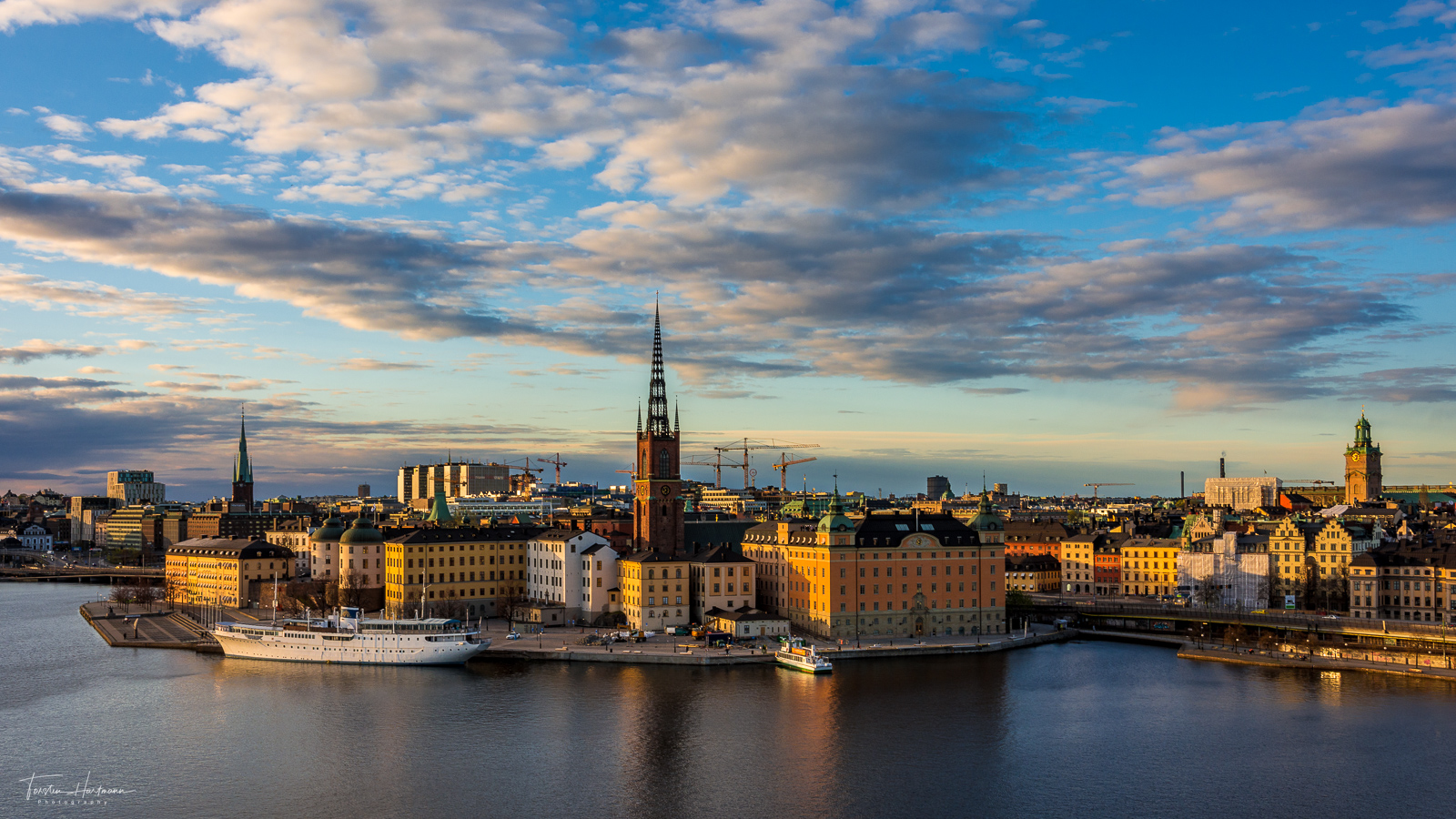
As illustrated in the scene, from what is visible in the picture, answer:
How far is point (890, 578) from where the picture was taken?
315 ft

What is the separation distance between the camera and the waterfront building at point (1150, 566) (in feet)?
431

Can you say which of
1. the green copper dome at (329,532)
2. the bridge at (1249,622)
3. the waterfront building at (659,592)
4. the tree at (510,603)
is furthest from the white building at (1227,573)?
the green copper dome at (329,532)

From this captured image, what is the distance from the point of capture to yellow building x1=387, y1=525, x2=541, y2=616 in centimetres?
10525

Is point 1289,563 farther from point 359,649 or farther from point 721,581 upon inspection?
point 359,649

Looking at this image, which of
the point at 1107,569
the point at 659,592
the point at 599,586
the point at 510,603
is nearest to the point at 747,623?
the point at 659,592

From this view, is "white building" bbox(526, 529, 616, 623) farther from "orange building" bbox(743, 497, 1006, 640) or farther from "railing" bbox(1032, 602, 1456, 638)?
"railing" bbox(1032, 602, 1456, 638)

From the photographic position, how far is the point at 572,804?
50.4 meters

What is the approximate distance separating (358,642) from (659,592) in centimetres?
2281

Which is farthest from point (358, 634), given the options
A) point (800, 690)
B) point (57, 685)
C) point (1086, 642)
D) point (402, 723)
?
point (1086, 642)

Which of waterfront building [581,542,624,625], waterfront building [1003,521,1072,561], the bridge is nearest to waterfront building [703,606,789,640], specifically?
waterfront building [581,542,624,625]

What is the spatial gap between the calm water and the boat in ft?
3.82

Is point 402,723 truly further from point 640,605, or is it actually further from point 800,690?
point 640,605

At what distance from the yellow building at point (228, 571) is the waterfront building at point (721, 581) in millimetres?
45162

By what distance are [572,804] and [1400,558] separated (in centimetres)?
8082
